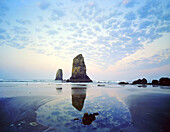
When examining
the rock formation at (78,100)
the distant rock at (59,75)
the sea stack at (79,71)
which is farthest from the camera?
the distant rock at (59,75)

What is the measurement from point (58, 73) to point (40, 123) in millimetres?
156906

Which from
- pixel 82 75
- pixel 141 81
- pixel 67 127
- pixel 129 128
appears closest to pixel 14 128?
pixel 67 127

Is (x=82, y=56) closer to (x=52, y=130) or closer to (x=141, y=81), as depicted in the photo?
(x=141, y=81)

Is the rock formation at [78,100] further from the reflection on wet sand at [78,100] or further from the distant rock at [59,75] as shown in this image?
the distant rock at [59,75]

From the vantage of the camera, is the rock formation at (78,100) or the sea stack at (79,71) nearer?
the rock formation at (78,100)

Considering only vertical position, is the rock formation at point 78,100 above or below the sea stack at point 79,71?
below

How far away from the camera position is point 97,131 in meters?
5.00

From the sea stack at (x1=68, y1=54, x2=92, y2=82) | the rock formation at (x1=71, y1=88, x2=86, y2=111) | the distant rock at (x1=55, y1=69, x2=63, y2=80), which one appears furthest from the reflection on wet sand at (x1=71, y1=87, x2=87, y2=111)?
the distant rock at (x1=55, y1=69, x2=63, y2=80)

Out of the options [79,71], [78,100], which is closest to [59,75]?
[79,71]

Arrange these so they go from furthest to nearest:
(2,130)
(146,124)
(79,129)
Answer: (146,124), (79,129), (2,130)

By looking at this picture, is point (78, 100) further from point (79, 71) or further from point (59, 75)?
point (59, 75)

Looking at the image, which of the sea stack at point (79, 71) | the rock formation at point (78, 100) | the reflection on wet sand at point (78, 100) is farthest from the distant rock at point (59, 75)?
the rock formation at point (78, 100)

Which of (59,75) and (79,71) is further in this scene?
(59,75)

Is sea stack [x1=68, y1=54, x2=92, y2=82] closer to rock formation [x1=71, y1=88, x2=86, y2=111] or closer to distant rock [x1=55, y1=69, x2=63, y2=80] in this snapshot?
distant rock [x1=55, y1=69, x2=63, y2=80]
